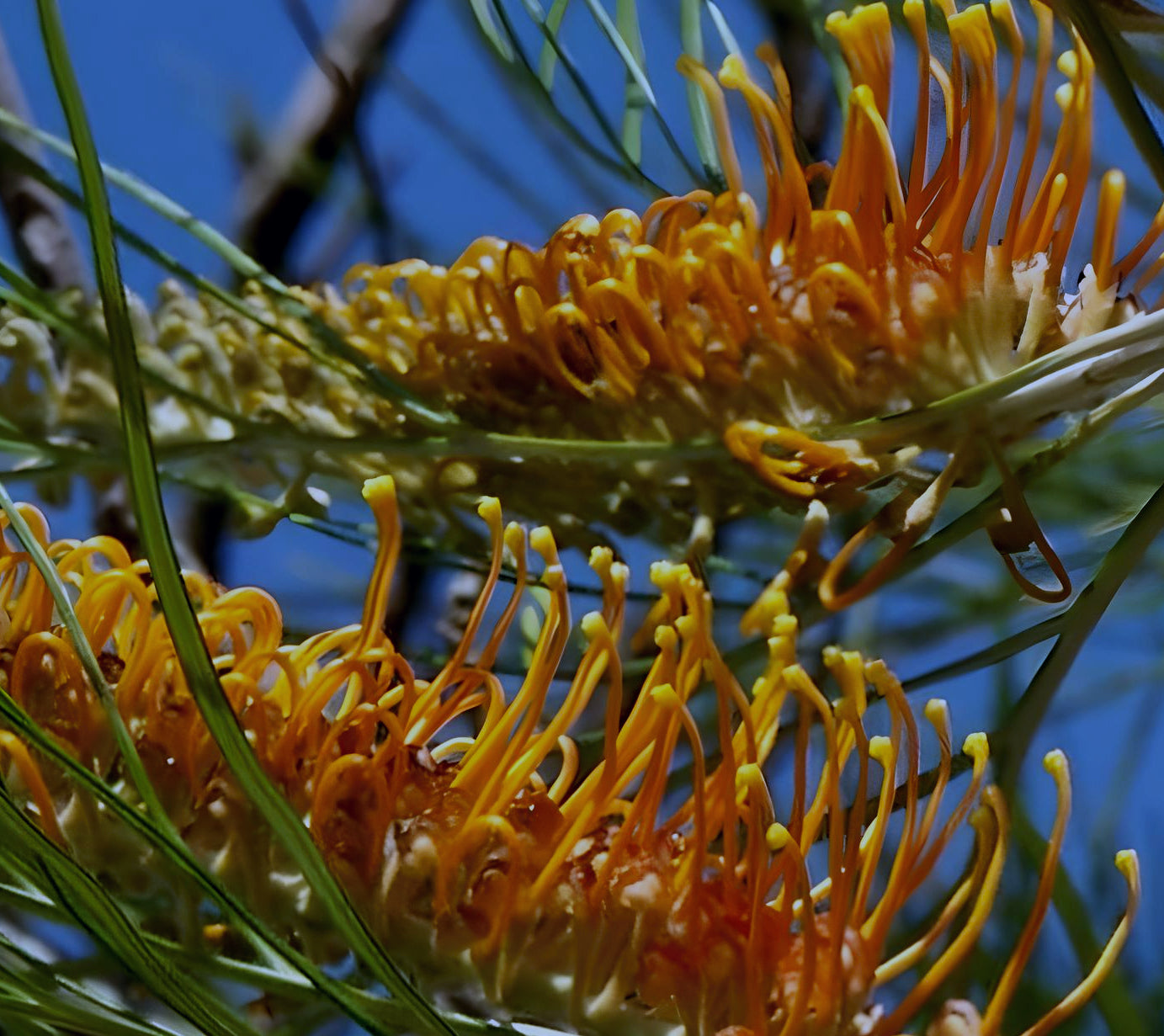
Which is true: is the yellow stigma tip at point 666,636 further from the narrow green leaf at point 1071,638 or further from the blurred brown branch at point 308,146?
the blurred brown branch at point 308,146

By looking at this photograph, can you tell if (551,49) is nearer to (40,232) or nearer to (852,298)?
(852,298)

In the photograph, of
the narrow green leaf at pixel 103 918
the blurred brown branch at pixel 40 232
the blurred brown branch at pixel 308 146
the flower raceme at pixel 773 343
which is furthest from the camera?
the blurred brown branch at pixel 308 146

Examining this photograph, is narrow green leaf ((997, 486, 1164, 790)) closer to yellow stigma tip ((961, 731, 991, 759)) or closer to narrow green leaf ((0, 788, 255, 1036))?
yellow stigma tip ((961, 731, 991, 759))

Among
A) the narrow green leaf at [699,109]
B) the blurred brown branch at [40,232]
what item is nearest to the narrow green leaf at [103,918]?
the narrow green leaf at [699,109]

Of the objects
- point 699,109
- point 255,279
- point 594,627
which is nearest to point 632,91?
point 699,109

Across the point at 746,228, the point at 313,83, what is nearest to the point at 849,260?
the point at 746,228

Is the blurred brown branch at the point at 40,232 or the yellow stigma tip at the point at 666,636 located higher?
the blurred brown branch at the point at 40,232

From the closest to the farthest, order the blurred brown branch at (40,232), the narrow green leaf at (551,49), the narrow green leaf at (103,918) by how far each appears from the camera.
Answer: the narrow green leaf at (103,918) → the narrow green leaf at (551,49) → the blurred brown branch at (40,232)
